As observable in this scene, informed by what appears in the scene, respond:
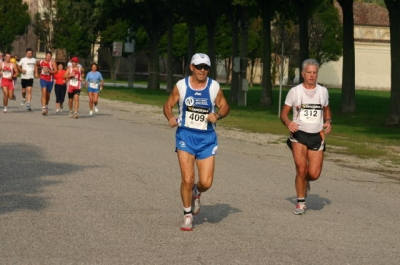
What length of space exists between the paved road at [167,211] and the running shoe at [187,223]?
0.29 feet

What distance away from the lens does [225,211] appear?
484 inches

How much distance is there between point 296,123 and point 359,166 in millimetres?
8022

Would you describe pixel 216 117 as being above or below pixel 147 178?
above

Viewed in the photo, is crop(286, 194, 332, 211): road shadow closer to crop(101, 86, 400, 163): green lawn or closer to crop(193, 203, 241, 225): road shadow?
crop(193, 203, 241, 225): road shadow

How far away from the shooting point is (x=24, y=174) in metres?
15.3

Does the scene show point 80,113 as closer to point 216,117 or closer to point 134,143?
point 134,143

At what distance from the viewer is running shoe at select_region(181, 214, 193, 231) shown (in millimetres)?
10625

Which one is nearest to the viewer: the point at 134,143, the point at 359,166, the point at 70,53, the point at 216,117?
the point at 216,117

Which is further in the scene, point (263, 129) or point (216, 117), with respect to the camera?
point (263, 129)

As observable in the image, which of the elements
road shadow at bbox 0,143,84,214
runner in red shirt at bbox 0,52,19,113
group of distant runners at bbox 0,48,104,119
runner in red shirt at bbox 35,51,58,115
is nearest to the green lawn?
group of distant runners at bbox 0,48,104,119

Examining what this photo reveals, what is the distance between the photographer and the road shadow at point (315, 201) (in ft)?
43.6

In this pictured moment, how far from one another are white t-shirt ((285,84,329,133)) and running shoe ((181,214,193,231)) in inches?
97.9

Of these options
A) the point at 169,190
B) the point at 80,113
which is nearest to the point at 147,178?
the point at 169,190

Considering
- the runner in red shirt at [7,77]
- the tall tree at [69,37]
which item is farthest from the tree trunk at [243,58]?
the tall tree at [69,37]
